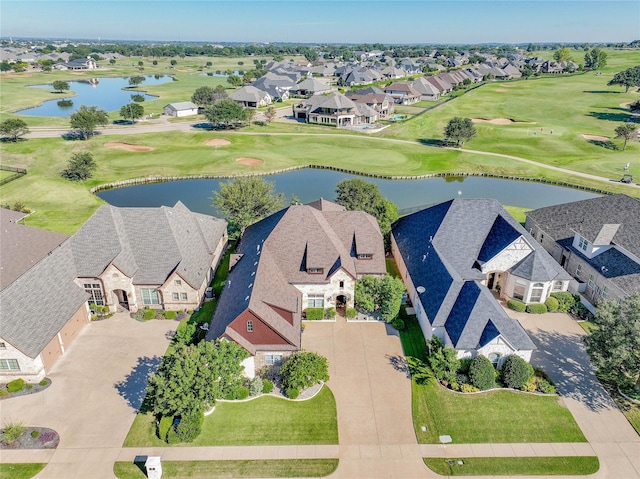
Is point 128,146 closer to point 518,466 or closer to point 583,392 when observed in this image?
point 583,392

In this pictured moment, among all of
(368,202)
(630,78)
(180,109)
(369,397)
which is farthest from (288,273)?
(630,78)

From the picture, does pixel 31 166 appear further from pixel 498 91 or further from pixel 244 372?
pixel 498 91

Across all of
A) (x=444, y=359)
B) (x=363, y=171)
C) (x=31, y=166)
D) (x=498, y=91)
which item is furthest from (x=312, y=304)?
(x=498, y=91)

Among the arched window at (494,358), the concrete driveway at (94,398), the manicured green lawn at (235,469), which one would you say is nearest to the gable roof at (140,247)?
the concrete driveway at (94,398)

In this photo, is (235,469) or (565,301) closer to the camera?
(235,469)

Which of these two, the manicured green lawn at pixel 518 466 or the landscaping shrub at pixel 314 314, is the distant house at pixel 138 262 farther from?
the manicured green lawn at pixel 518 466

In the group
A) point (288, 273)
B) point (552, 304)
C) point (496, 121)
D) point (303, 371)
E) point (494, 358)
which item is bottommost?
point (552, 304)

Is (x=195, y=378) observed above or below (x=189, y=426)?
above
